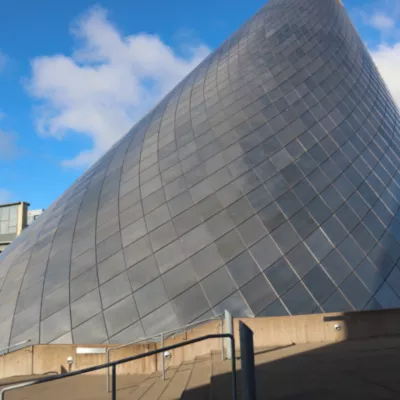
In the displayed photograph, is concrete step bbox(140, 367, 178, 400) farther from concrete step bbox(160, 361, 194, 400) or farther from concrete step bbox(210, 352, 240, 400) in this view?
concrete step bbox(210, 352, 240, 400)

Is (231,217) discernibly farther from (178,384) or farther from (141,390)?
(178,384)

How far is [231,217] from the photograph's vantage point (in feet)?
43.1

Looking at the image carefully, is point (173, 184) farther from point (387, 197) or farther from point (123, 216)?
point (387, 197)

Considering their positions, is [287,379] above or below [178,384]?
above

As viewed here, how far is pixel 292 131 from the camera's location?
1595 cm

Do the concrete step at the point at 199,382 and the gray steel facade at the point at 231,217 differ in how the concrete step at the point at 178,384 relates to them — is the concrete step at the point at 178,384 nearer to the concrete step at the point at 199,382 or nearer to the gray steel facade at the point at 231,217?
the concrete step at the point at 199,382

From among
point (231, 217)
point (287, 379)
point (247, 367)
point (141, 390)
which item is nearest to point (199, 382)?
point (287, 379)

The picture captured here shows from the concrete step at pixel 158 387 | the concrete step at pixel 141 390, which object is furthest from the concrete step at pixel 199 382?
the concrete step at pixel 141 390

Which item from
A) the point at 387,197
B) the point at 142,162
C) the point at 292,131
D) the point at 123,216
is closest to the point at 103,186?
the point at 142,162

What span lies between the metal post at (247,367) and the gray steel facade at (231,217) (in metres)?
6.85

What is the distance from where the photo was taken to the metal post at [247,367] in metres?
3.75

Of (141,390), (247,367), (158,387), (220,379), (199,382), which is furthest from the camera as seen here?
(141,390)

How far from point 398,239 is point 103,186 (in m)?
11.1

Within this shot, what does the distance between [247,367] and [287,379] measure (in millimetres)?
2300
